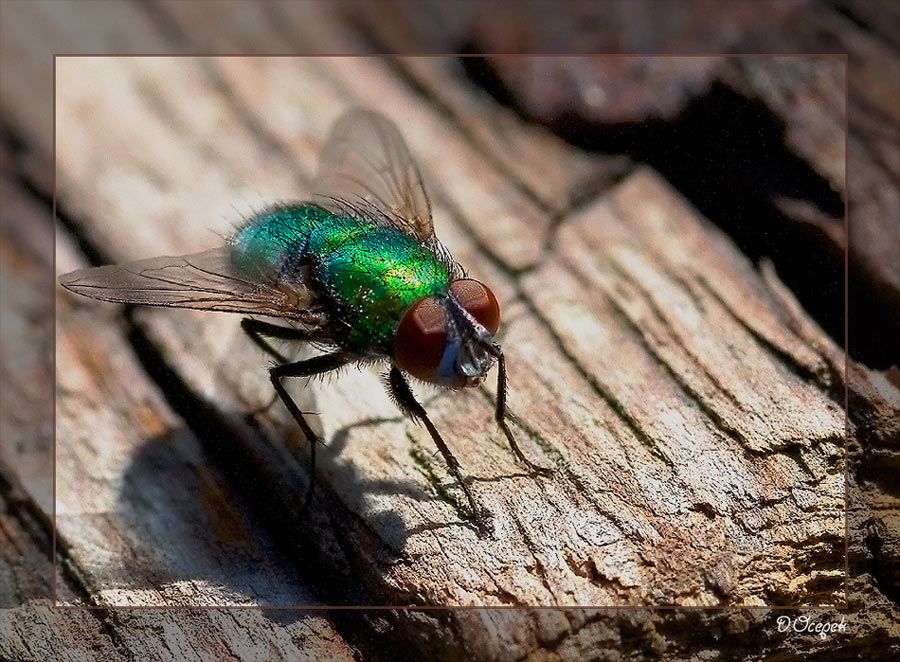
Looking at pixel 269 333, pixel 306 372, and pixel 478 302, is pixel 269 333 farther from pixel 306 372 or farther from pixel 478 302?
pixel 478 302

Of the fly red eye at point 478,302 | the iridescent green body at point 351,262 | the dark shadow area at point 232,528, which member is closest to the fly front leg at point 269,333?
the iridescent green body at point 351,262

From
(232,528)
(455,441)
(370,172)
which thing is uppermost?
(370,172)

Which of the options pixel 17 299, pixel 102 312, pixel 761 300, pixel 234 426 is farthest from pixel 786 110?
pixel 17 299

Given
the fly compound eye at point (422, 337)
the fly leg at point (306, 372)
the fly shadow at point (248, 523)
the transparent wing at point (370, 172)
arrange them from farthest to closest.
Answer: the transparent wing at point (370, 172) < the fly leg at point (306, 372) < the fly shadow at point (248, 523) < the fly compound eye at point (422, 337)

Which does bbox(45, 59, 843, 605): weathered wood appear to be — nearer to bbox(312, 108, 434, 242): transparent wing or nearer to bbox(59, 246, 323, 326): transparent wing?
bbox(312, 108, 434, 242): transparent wing

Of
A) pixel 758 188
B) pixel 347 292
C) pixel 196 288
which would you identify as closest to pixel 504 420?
pixel 347 292

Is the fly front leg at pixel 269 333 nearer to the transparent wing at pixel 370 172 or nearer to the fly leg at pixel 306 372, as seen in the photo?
the fly leg at pixel 306 372
